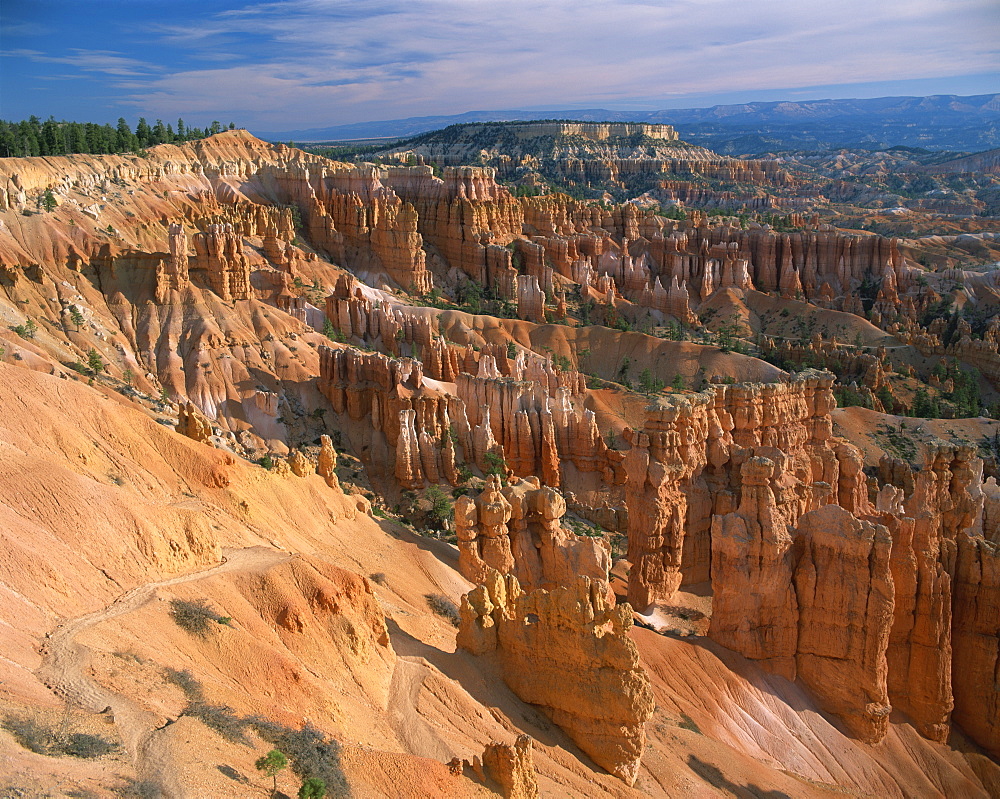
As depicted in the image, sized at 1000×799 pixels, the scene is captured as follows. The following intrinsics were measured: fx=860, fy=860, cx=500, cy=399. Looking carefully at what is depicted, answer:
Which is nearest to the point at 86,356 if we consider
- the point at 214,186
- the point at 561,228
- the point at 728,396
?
the point at 728,396

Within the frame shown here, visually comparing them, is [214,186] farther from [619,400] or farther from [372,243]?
[619,400]

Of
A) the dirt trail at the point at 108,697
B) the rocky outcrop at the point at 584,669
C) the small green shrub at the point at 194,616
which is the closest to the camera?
the dirt trail at the point at 108,697

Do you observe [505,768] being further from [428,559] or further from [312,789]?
[428,559]

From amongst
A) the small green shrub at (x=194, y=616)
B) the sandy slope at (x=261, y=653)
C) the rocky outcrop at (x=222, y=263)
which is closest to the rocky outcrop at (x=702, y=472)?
the sandy slope at (x=261, y=653)

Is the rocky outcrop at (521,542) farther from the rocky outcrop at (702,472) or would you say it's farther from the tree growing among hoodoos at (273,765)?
the tree growing among hoodoos at (273,765)

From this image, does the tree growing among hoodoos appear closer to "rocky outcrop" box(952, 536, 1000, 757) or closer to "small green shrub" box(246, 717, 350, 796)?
"small green shrub" box(246, 717, 350, 796)

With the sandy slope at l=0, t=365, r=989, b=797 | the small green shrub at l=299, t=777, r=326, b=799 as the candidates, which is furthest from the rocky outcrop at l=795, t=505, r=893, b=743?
the small green shrub at l=299, t=777, r=326, b=799

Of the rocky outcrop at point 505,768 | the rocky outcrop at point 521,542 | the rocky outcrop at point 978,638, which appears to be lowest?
the rocky outcrop at point 978,638
